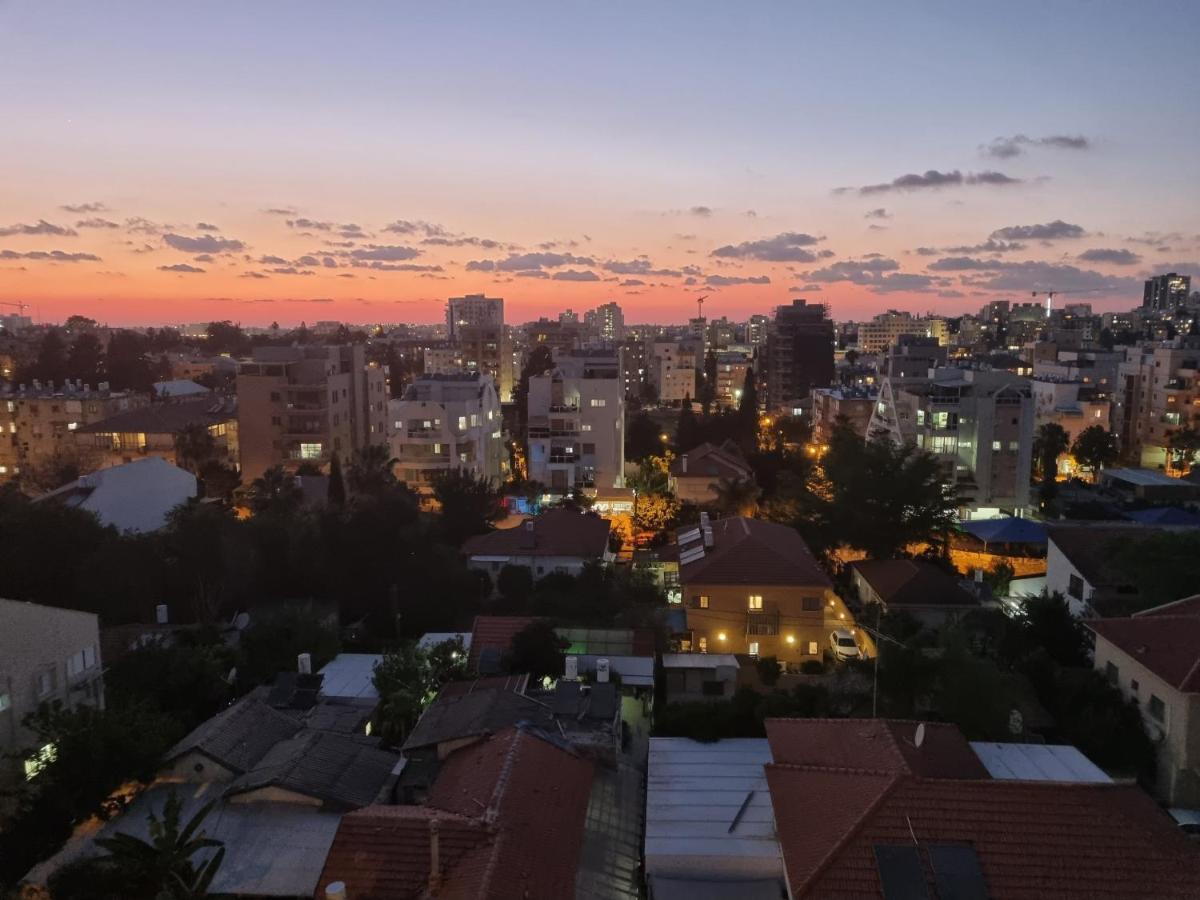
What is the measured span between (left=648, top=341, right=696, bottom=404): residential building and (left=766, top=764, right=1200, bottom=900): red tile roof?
78.9 metres

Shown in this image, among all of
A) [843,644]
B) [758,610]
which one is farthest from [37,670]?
[843,644]

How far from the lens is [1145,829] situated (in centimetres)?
964

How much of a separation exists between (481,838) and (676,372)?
81644mm

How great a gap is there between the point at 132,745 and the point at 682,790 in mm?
7527

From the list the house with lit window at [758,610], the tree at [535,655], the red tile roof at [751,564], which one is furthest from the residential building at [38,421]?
the tree at [535,655]

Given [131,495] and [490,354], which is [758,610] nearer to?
[131,495]

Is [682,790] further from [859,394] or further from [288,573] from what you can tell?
[859,394]

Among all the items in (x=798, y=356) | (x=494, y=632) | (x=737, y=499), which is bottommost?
(x=737, y=499)

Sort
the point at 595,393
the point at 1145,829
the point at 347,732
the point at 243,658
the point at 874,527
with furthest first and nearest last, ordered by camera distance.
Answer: the point at 595,393 < the point at 874,527 < the point at 243,658 < the point at 347,732 < the point at 1145,829

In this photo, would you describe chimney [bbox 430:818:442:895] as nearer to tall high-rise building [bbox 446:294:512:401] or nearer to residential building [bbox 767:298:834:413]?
tall high-rise building [bbox 446:294:512:401]

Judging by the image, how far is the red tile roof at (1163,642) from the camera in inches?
558

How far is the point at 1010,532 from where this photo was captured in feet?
95.5

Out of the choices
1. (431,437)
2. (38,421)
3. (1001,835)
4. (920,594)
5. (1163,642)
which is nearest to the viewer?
(1001,835)

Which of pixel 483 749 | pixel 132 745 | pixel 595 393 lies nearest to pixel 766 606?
pixel 483 749
